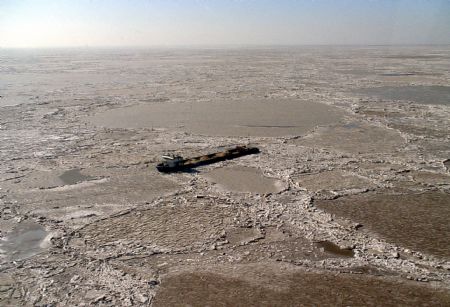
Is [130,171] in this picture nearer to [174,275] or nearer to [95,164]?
[95,164]

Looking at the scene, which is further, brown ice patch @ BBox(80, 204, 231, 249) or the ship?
the ship

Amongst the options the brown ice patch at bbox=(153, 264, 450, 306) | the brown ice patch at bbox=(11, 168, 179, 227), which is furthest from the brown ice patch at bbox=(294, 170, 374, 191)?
the brown ice patch at bbox=(153, 264, 450, 306)

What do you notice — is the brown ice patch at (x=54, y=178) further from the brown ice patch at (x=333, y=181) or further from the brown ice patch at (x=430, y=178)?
the brown ice patch at (x=430, y=178)

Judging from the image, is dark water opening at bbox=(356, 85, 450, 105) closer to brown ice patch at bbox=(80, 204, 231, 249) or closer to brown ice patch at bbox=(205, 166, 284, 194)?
brown ice patch at bbox=(205, 166, 284, 194)

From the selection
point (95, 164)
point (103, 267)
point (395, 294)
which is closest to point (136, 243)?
point (103, 267)

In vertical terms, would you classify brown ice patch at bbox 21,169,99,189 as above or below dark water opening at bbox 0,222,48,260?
above

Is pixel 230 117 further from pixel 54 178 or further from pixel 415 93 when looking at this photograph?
pixel 415 93

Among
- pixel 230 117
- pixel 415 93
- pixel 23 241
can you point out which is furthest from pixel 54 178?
pixel 415 93

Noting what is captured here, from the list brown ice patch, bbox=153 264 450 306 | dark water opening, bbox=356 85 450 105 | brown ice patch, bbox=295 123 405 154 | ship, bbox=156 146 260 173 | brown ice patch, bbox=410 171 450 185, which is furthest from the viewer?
dark water opening, bbox=356 85 450 105
